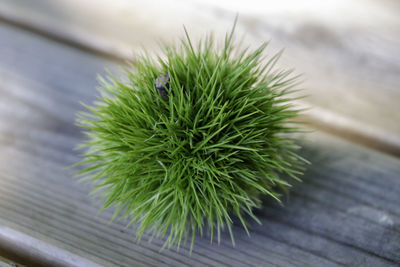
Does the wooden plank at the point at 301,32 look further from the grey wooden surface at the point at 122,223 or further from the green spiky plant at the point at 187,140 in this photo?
the green spiky plant at the point at 187,140

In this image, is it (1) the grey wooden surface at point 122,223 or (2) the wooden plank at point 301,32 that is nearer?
(1) the grey wooden surface at point 122,223

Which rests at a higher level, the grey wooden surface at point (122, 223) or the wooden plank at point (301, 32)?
the wooden plank at point (301, 32)

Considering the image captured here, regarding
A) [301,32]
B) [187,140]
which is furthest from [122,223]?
[301,32]

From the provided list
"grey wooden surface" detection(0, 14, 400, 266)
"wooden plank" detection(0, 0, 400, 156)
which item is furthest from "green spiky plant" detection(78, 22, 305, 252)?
"wooden plank" detection(0, 0, 400, 156)

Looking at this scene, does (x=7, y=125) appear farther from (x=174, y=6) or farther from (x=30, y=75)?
(x=174, y=6)

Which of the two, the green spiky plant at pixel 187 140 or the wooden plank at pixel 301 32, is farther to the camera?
the wooden plank at pixel 301 32

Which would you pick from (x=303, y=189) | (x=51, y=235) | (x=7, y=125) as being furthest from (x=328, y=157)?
(x=7, y=125)

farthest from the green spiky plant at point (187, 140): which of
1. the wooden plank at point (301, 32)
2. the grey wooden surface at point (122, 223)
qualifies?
the wooden plank at point (301, 32)
